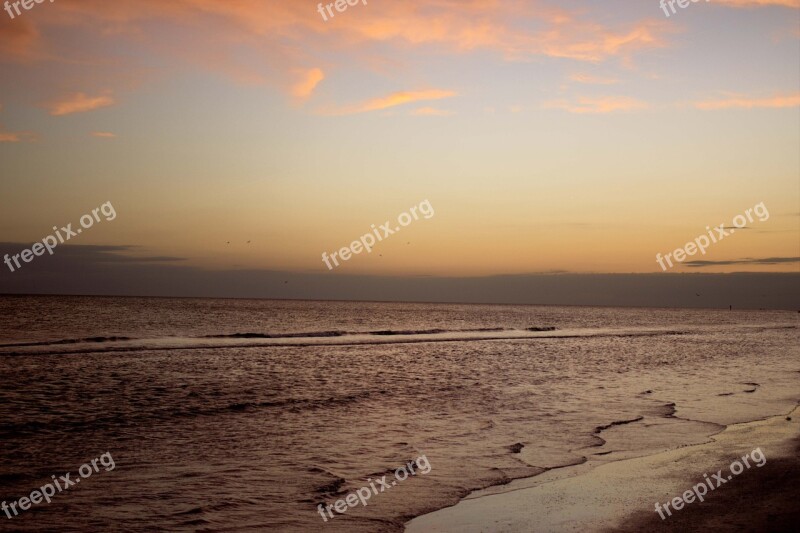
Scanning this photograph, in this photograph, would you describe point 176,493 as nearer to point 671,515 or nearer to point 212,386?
point 671,515

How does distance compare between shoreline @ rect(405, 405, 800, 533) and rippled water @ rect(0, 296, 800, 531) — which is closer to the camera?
shoreline @ rect(405, 405, 800, 533)

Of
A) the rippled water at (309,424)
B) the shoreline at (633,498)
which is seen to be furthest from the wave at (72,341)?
the shoreline at (633,498)

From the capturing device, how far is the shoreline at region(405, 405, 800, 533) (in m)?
9.28

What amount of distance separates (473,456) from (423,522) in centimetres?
458

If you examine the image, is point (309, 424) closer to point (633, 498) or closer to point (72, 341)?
point (633, 498)

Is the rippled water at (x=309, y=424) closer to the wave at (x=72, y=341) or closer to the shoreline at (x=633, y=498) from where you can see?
the shoreline at (x=633, y=498)

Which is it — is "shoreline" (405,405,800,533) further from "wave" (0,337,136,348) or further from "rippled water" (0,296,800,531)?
"wave" (0,337,136,348)

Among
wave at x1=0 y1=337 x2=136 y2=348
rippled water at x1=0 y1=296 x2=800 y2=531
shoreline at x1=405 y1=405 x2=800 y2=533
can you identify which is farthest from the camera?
wave at x1=0 y1=337 x2=136 y2=348

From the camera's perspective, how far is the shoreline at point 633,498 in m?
9.28

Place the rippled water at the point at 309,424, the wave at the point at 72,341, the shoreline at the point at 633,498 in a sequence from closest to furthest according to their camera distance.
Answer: the shoreline at the point at 633,498, the rippled water at the point at 309,424, the wave at the point at 72,341

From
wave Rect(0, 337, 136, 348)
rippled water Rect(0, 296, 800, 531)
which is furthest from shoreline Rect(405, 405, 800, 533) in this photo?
wave Rect(0, 337, 136, 348)

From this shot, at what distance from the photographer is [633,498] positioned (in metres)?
10.6

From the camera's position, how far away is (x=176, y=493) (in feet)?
35.9

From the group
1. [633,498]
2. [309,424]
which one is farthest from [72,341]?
[633,498]
